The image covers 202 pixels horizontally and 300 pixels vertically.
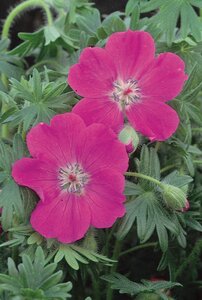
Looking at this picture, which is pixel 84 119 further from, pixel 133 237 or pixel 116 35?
pixel 133 237

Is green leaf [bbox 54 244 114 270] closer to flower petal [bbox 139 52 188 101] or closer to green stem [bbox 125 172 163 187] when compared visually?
green stem [bbox 125 172 163 187]

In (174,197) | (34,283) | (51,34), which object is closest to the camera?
(34,283)

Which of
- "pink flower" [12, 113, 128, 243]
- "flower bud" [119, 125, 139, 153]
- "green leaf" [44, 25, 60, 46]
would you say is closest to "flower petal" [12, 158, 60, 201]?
"pink flower" [12, 113, 128, 243]

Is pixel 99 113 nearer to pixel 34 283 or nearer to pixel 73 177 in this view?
pixel 73 177

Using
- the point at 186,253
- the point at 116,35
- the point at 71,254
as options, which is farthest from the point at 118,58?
the point at 186,253

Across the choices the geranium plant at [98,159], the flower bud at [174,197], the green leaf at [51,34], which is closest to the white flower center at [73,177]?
the geranium plant at [98,159]

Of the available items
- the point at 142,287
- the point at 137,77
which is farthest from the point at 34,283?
the point at 137,77
